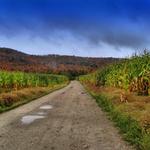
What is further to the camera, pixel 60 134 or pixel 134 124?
pixel 134 124

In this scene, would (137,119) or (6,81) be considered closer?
(137,119)

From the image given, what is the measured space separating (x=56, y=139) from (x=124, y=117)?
5494 mm

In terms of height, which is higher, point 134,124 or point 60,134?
point 134,124

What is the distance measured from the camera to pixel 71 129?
57.0ft

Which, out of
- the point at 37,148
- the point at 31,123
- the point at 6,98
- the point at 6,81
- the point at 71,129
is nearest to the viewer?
the point at 37,148

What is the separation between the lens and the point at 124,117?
1955cm

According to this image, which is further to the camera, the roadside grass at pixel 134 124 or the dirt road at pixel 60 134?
the roadside grass at pixel 134 124

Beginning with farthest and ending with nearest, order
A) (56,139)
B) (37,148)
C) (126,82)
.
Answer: (126,82) → (56,139) → (37,148)

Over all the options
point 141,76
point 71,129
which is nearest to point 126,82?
point 141,76

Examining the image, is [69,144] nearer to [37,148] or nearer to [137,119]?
[37,148]

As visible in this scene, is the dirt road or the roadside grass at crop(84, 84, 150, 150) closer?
the dirt road

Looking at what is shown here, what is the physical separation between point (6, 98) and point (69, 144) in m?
19.3

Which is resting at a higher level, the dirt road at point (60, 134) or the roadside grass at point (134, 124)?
the roadside grass at point (134, 124)

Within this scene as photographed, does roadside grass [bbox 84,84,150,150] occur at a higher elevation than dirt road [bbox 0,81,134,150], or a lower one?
higher
